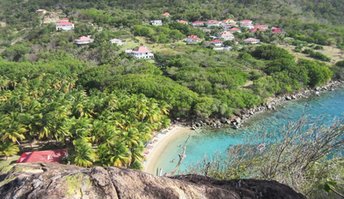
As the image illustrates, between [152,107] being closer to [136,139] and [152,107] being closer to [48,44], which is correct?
[136,139]

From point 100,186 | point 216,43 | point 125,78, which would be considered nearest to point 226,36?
point 216,43

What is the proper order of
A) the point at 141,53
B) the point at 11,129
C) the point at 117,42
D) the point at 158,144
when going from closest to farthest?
1. the point at 11,129
2. the point at 158,144
3. the point at 141,53
4. the point at 117,42

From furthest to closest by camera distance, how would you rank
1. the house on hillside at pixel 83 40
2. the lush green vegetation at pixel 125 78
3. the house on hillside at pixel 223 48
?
the house on hillside at pixel 83 40 → the house on hillside at pixel 223 48 → the lush green vegetation at pixel 125 78

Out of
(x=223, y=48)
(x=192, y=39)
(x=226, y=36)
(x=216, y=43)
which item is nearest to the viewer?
(x=223, y=48)

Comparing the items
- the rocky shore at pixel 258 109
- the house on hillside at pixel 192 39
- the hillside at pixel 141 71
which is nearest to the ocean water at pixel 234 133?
the rocky shore at pixel 258 109

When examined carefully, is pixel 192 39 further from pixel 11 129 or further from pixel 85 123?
pixel 11 129

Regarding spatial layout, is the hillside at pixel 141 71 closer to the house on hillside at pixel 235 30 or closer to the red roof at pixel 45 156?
the house on hillside at pixel 235 30

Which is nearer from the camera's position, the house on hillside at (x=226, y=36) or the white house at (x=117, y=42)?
the white house at (x=117, y=42)
